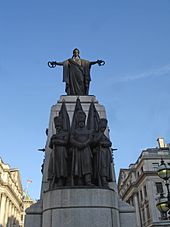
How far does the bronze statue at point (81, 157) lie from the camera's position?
25.7ft

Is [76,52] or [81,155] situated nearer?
[81,155]

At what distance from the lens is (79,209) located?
23.7 ft

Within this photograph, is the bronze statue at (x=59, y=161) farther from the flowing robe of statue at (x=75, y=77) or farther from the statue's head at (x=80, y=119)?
the flowing robe of statue at (x=75, y=77)

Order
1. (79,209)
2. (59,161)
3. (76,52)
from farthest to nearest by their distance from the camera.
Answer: (76,52)
(59,161)
(79,209)

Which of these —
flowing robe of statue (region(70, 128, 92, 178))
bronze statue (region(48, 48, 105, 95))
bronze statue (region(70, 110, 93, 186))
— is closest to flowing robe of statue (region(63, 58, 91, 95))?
bronze statue (region(48, 48, 105, 95))

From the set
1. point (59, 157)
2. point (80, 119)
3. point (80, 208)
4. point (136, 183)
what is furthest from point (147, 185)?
point (80, 208)

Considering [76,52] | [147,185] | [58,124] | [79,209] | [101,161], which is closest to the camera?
[79,209]

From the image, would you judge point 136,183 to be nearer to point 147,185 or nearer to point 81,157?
point 147,185

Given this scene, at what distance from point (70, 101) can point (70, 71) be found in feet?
6.36

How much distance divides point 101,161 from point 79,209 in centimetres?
158

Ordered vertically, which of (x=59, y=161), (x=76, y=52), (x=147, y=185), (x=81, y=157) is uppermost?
(x=147, y=185)

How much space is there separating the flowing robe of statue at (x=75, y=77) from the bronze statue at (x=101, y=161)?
423 cm

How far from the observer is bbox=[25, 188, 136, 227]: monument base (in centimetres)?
707

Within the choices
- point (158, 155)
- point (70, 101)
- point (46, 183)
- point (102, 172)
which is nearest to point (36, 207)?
point (46, 183)
